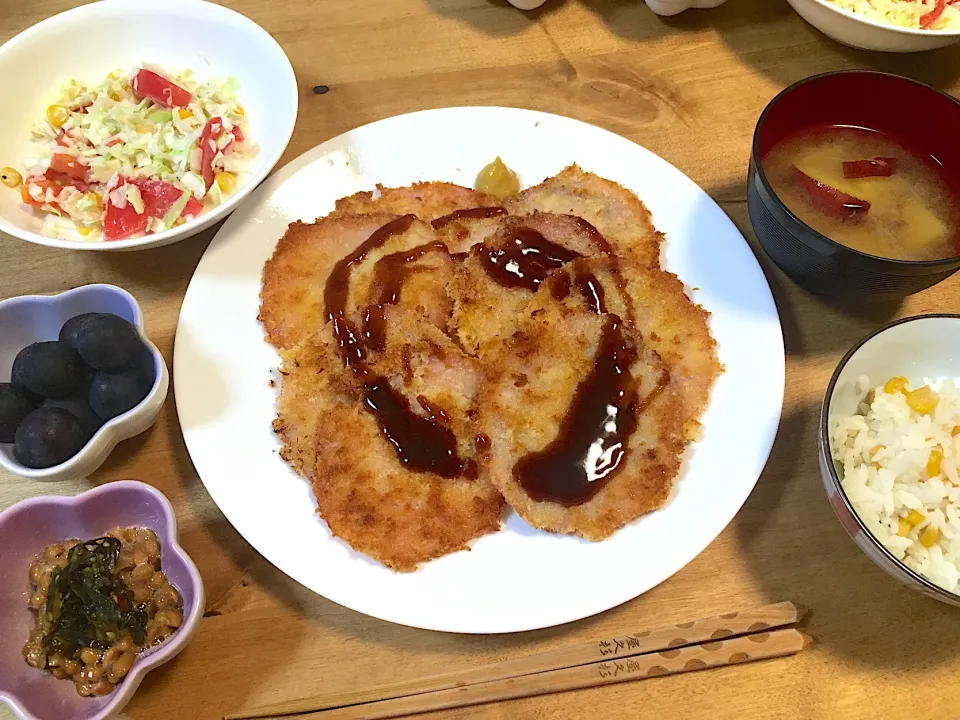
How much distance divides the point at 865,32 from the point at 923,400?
55.9 inches

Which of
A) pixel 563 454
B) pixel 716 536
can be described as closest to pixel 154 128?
pixel 563 454

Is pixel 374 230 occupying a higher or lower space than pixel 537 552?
higher

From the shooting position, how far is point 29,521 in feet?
6.30

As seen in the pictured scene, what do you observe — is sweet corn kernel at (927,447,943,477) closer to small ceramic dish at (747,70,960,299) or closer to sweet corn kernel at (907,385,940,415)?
sweet corn kernel at (907,385,940,415)

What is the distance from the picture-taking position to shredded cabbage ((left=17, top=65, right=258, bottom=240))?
2367 mm

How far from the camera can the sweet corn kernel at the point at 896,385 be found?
207 centimetres

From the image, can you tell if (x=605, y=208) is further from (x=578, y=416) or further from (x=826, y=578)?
(x=826, y=578)

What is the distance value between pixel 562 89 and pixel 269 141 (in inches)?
45.1

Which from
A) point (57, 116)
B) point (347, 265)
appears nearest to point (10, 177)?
point (57, 116)

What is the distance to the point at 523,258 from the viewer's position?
232 centimetres

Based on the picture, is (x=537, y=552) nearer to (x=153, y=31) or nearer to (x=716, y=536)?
(x=716, y=536)

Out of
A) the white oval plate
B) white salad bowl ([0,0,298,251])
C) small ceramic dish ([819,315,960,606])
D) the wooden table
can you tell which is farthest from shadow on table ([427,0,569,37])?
small ceramic dish ([819,315,960,606])

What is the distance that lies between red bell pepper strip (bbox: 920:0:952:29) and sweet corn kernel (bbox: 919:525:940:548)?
1.83 m

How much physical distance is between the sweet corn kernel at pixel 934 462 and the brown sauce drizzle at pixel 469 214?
141 centimetres
